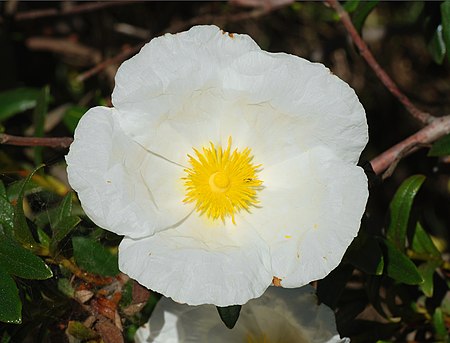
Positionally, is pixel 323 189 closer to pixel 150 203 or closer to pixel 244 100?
pixel 244 100

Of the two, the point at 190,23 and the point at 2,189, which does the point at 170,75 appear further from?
the point at 190,23

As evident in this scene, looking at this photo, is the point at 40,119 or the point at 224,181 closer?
the point at 224,181

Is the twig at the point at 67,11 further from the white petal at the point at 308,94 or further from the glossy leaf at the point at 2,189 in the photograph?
the white petal at the point at 308,94

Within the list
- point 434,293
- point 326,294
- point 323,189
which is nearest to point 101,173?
point 323,189

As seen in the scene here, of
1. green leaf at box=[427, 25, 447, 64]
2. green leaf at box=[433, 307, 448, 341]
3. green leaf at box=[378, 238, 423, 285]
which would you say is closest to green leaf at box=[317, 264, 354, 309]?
green leaf at box=[378, 238, 423, 285]

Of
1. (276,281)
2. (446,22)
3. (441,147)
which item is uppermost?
(446,22)

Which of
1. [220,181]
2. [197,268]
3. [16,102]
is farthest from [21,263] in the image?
[16,102]

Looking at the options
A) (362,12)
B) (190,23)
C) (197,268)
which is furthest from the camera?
(190,23)
